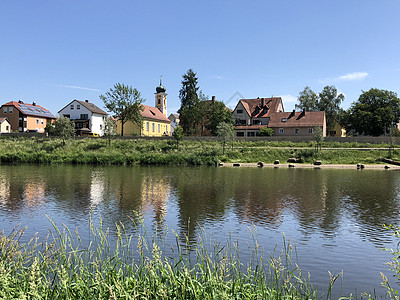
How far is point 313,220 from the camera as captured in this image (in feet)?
62.0

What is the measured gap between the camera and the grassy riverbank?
194 feet

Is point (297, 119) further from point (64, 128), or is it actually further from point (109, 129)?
point (64, 128)

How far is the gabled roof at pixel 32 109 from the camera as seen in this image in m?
100

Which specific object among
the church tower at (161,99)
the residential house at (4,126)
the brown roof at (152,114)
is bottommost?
the residential house at (4,126)

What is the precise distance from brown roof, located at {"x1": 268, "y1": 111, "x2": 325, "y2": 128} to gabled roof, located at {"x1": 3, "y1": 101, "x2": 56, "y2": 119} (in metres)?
69.5

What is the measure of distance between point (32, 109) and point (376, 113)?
320 feet

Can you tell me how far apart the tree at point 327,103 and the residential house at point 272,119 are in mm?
11367

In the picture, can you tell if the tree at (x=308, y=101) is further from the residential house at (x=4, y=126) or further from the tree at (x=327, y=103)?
the residential house at (x=4, y=126)

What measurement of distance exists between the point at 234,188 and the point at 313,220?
40.9 ft

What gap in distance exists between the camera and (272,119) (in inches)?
3543

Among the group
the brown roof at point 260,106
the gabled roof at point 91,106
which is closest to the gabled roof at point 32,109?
the gabled roof at point 91,106

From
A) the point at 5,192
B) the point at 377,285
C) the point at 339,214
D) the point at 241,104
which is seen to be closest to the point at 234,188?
the point at 339,214

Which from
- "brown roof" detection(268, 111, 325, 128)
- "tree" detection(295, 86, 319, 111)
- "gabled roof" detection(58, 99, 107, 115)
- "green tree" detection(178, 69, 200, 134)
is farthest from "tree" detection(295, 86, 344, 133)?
"gabled roof" detection(58, 99, 107, 115)

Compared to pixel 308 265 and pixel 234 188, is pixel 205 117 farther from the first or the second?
pixel 308 265
